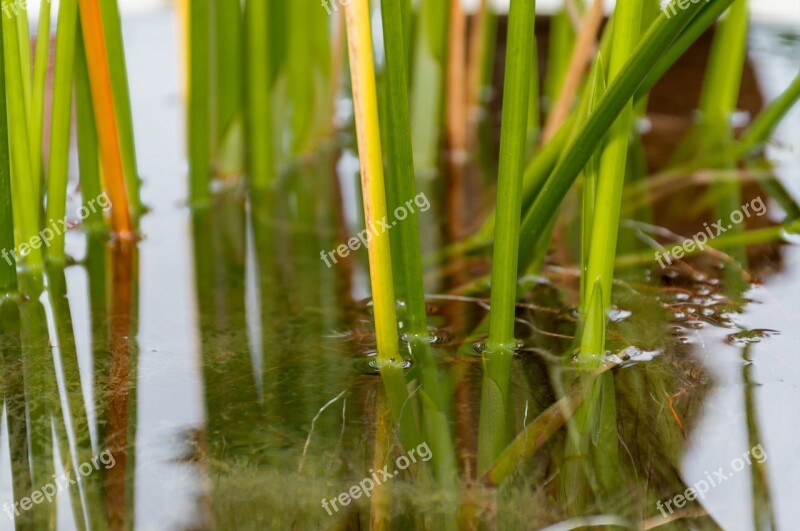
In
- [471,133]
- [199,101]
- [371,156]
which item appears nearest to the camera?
[371,156]

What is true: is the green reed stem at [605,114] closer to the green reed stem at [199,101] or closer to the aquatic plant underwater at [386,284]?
the aquatic plant underwater at [386,284]

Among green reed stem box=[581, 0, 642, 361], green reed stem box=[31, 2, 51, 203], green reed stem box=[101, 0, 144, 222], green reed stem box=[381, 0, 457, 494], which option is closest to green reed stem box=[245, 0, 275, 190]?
green reed stem box=[101, 0, 144, 222]

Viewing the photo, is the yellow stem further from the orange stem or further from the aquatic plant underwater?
the orange stem

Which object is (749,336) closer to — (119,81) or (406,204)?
(406,204)

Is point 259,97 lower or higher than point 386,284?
higher

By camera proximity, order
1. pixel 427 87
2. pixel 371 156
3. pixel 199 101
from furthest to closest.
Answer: pixel 427 87
pixel 199 101
pixel 371 156

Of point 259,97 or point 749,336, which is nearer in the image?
point 749,336

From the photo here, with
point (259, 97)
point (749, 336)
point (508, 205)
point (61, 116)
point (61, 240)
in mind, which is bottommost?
point (749, 336)

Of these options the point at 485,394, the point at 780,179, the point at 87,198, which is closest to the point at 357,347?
the point at 485,394

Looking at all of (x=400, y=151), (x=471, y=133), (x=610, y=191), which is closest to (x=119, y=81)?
(x=400, y=151)
